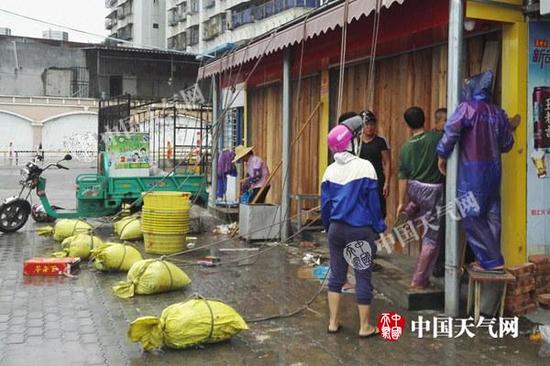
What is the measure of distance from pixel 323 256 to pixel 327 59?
3.01 metres

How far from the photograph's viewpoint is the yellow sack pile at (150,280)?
656 cm

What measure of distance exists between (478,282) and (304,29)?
3.89m

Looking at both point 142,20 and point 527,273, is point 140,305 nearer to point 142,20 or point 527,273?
point 527,273

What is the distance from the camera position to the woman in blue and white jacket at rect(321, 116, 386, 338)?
5.10 m

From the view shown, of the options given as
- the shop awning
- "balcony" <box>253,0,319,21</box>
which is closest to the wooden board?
the shop awning

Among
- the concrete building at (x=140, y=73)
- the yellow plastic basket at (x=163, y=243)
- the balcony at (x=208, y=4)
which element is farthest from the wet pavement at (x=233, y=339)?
the balcony at (x=208, y=4)

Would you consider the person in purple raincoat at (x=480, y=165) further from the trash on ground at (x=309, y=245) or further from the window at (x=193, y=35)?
the window at (x=193, y=35)

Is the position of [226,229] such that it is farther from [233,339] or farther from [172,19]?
[172,19]

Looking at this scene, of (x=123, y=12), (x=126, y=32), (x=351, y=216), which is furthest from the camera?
(x=123, y=12)

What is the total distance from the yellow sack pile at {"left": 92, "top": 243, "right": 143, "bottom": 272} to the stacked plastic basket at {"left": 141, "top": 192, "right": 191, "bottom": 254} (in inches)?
43.5

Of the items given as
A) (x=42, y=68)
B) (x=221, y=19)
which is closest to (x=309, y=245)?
(x=42, y=68)

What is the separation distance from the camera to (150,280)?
6.55 m

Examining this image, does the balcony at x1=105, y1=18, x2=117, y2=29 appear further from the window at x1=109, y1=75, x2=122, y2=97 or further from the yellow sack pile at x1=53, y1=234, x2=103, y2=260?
the yellow sack pile at x1=53, y1=234, x2=103, y2=260

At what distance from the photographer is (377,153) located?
22.9ft
